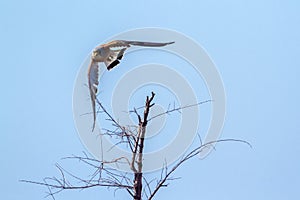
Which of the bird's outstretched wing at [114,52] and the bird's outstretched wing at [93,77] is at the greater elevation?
the bird's outstretched wing at [114,52]

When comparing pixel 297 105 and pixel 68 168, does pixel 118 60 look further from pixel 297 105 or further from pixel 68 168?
pixel 297 105

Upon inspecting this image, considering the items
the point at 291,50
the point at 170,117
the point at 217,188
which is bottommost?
the point at 217,188

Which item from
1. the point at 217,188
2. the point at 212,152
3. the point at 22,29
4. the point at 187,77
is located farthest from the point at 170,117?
the point at 22,29

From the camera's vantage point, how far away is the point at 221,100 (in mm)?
1136

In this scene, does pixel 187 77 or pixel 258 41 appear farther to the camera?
pixel 258 41

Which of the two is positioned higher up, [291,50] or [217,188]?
[291,50]

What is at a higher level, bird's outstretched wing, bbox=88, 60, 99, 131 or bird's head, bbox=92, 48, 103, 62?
bird's head, bbox=92, 48, 103, 62

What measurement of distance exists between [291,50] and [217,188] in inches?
20.6

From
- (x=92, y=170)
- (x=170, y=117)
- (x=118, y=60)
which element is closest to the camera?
(x=118, y=60)

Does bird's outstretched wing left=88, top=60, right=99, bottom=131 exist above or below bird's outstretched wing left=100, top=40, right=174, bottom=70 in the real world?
below

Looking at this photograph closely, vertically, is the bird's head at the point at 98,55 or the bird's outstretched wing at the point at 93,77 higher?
the bird's head at the point at 98,55

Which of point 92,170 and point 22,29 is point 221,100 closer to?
point 92,170

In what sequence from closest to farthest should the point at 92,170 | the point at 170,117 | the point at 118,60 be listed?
the point at 118,60
the point at 170,117
the point at 92,170

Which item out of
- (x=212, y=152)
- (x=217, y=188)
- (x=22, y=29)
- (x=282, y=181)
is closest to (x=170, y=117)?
(x=212, y=152)
